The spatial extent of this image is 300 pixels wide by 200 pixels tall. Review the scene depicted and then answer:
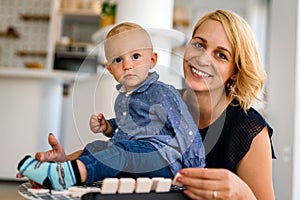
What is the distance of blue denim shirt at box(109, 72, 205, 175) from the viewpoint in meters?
0.73

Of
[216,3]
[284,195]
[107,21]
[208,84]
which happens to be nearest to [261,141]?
[208,84]

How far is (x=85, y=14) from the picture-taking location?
4.75 meters

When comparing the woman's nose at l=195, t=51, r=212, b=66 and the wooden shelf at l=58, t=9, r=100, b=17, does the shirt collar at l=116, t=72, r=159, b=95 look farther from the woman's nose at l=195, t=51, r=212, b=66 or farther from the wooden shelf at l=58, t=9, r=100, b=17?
the wooden shelf at l=58, t=9, r=100, b=17

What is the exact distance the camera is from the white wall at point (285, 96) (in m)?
1.52

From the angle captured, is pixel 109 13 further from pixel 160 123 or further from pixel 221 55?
pixel 160 123

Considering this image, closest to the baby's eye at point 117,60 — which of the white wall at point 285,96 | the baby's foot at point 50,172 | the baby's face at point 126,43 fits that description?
the baby's face at point 126,43

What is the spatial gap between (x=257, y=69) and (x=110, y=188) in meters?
0.51

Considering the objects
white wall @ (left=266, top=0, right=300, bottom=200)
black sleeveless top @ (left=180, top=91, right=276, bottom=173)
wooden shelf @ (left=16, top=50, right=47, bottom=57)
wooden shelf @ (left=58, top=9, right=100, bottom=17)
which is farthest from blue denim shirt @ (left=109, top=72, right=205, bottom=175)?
wooden shelf @ (left=16, top=50, right=47, bottom=57)

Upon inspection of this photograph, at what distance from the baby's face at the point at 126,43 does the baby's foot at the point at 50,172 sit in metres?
0.22

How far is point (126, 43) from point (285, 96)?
41.6 inches

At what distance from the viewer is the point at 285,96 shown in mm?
1614

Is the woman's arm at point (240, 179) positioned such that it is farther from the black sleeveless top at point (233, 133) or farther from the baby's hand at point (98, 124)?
the baby's hand at point (98, 124)

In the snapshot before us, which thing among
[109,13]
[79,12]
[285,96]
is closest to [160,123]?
[285,96]

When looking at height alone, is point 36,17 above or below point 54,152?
above
